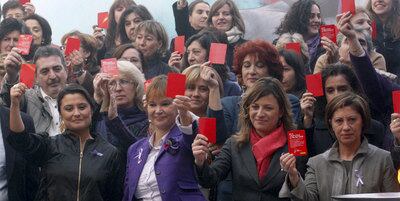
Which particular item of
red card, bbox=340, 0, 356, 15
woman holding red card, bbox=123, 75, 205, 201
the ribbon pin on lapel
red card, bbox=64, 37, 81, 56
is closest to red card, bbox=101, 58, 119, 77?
Answer: woman holding red card, bbox=123, 75, 205, 201

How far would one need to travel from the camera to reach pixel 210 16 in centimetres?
979

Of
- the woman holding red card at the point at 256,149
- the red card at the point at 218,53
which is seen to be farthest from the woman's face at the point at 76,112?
the red card at the point at 218,53

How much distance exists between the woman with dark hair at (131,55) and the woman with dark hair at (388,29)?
7.00 feet

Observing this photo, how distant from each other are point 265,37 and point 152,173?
4.11 m

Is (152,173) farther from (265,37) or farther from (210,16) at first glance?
(265,37)

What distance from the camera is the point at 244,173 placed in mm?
6508

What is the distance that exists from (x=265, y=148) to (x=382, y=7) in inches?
124

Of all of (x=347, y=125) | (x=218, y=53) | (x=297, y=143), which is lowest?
(x=297, y=143)

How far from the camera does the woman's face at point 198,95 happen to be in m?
7.44

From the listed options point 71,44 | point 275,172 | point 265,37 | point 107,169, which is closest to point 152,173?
point 107,169

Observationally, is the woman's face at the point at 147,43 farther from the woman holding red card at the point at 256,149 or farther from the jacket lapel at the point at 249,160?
the jacket lapel at the point at 249,160

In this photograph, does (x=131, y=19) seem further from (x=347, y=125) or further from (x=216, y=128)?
(x=347, y=125)

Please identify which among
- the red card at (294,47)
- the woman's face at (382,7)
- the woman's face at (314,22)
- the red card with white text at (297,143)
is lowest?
the red card with white text at (297,143)

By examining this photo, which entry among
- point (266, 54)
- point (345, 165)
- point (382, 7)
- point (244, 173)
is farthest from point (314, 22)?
A: point (345, 165)
